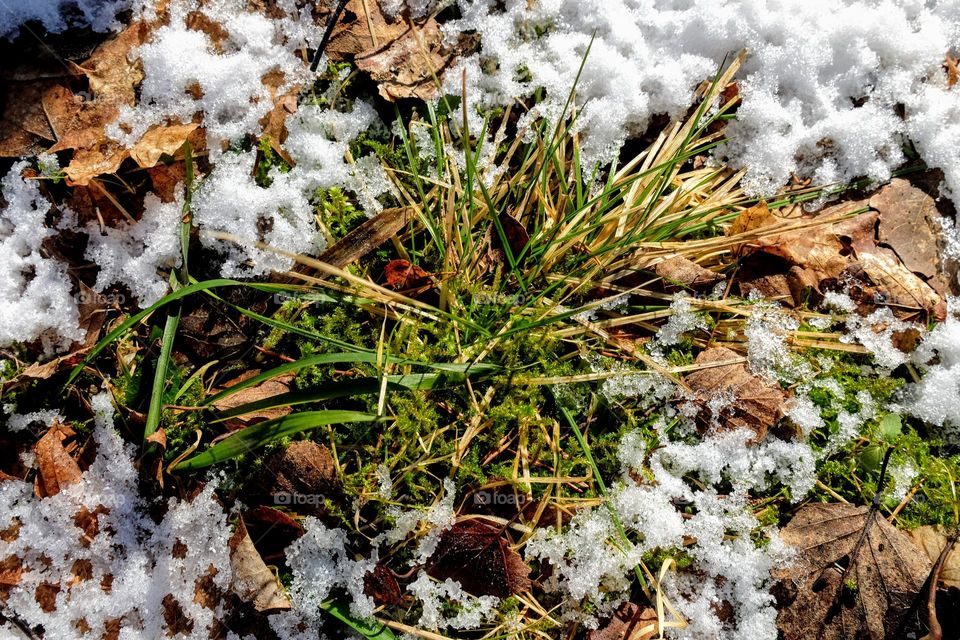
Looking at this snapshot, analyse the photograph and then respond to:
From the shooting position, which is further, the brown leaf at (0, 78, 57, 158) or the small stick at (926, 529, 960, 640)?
the brown leaf at (0, 78, 57, 158)

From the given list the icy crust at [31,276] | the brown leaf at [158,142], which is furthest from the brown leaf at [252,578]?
the brown leaf at [158,142]

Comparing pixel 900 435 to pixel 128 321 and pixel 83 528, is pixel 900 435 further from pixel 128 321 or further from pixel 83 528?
pixel 83 528

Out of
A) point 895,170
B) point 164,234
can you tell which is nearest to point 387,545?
point 164,234

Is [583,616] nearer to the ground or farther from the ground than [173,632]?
farther from the ground

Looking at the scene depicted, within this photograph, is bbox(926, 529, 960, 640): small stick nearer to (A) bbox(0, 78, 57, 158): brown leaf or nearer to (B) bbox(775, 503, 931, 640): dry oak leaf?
(B) bbox(775, 503, 931, 640): dry oak leaf

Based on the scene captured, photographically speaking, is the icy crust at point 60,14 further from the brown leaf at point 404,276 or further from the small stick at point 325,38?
the brown leaf at point 404,276

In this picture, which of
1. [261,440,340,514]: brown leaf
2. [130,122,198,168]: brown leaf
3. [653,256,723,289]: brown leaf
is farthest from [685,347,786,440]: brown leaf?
[130,122,198,168]: brown leaf
